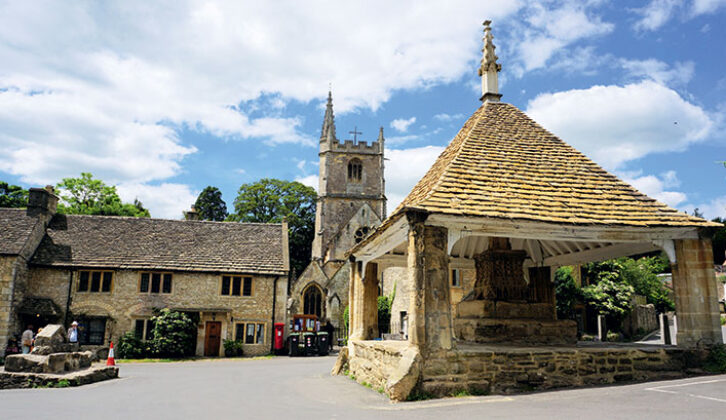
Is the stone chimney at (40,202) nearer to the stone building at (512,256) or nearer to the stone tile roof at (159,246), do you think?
the stone tile roof at (159,246)

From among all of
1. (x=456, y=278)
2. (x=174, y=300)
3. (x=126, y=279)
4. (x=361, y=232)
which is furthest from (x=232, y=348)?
(x=361, y=232)

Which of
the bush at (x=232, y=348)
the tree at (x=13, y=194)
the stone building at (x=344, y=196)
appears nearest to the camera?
the bush at (x=232, y=348)

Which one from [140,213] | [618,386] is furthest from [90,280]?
[140,213]

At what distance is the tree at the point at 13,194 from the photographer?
43.2m

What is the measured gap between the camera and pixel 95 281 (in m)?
24.9

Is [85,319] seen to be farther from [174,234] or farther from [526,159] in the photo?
[526,159]

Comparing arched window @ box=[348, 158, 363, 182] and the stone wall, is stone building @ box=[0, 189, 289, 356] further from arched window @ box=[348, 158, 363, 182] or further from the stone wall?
Result: arched window @ box=[348, 158, 363, 182]

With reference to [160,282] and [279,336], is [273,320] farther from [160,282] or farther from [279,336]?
[160,282]

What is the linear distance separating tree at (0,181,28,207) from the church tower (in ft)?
90.9

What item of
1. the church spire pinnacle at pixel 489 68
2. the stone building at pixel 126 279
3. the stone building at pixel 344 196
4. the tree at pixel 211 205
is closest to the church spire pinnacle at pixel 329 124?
the stone building at pixel 344 196

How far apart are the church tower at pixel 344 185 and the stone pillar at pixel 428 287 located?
3934 centimetres

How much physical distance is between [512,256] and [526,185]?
77.9 inches

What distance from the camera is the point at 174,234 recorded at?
93.8ft

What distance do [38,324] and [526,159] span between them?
24843 mm
